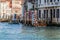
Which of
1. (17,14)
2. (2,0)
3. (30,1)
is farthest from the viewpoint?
(2,0)

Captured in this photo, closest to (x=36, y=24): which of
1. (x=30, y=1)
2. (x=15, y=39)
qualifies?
(x=30, y=1)

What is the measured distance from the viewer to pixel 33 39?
28359 millimetres

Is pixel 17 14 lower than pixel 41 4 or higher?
lower

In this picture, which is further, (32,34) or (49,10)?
(49,10)

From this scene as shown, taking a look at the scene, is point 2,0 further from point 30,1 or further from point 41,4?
point 41,4

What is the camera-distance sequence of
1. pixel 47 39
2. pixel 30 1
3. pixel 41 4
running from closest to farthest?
pixel 47 39 → pixel 41 4 → pixel 30 1

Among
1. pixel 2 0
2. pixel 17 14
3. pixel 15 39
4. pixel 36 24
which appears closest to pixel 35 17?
pixel 36 24

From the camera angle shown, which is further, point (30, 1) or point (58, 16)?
point (30, 1)

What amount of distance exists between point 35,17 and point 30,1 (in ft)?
46.5

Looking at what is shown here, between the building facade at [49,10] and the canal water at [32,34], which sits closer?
the canal water at [32,34]

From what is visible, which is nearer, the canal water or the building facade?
the canal water

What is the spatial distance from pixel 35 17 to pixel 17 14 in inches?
2535

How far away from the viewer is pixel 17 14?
378 ft

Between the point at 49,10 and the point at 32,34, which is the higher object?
the point at 49,10
